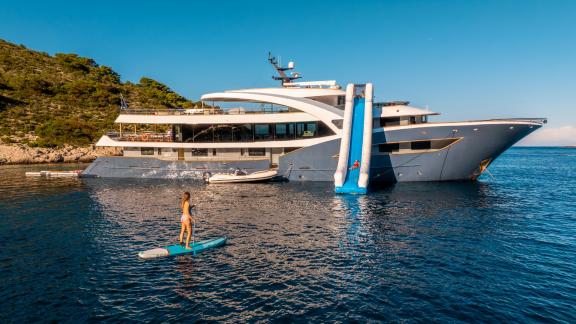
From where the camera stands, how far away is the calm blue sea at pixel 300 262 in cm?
966

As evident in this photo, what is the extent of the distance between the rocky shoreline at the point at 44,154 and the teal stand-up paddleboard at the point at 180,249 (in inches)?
→ 2406

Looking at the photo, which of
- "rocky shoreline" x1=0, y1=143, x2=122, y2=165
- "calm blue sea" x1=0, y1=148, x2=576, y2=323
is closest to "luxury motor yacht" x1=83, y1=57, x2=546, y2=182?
"calm blue sea" x1=0, y1=148, x2=576, y2=323

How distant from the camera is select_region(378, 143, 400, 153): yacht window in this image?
1288 inches

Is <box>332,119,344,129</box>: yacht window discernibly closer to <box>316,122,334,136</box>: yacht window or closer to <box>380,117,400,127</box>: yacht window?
<box>316,122,334,136</box>: yacht window

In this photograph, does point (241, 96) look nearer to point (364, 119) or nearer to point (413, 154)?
point (364, 119)

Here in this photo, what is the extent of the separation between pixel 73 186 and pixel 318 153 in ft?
89.5

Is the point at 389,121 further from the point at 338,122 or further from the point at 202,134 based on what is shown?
the point at 202,134

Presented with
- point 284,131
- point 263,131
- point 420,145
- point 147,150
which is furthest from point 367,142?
point 147,150

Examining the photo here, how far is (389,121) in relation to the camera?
34094mm

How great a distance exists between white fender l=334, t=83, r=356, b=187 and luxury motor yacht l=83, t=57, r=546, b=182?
103mm

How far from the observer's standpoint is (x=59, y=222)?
19688mm

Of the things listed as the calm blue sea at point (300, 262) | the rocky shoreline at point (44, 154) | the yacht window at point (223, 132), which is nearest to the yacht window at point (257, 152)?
the yacht window at point (223, 132)

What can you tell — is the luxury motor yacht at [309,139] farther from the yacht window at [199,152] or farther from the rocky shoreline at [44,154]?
the rocky shoreline at [44,154]

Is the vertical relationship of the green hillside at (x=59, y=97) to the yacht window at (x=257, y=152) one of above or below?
above
